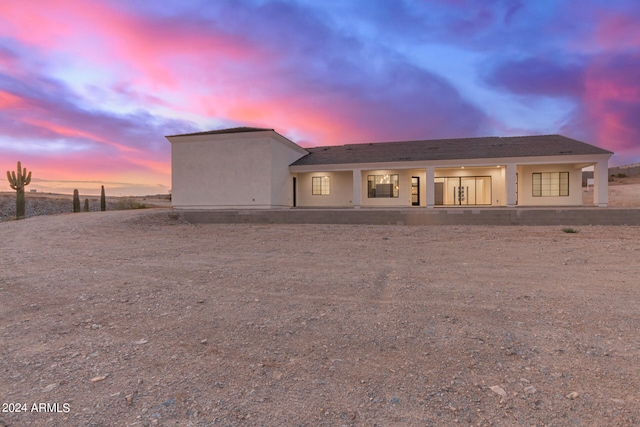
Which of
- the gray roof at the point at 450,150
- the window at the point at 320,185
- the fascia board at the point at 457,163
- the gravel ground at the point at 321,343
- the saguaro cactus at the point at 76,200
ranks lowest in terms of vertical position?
the gravel ground at the point at 321,343

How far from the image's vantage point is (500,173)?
2017 cm

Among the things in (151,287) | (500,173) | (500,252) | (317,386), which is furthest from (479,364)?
(500,173)

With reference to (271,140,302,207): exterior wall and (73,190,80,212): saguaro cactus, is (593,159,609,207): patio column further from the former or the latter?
(73,190,80,212): saguaro cactus

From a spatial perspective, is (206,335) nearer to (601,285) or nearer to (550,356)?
(550,356)

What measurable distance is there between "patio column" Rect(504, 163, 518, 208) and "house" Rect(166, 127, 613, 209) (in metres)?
0.04

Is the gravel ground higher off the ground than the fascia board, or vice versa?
the fascia board

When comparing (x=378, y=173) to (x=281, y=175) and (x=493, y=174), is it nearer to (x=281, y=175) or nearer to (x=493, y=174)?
(x=281, y=175)

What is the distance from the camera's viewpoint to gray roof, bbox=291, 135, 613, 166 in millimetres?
17734

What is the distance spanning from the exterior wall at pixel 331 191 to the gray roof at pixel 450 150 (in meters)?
1.04

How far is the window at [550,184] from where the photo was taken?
19.0 meters

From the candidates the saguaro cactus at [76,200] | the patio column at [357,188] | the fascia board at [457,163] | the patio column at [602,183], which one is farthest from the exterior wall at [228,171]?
the patio column at [602,183]

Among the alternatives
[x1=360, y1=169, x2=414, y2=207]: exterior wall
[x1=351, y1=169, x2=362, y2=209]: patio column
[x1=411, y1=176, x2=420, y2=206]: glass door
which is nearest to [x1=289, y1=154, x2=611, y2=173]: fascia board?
[x1=351, y1=169, x2=362, y2=209]: patio column

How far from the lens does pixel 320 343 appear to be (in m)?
3.20

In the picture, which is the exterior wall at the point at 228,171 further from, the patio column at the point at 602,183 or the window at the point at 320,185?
the patio column at the point at 602,183
